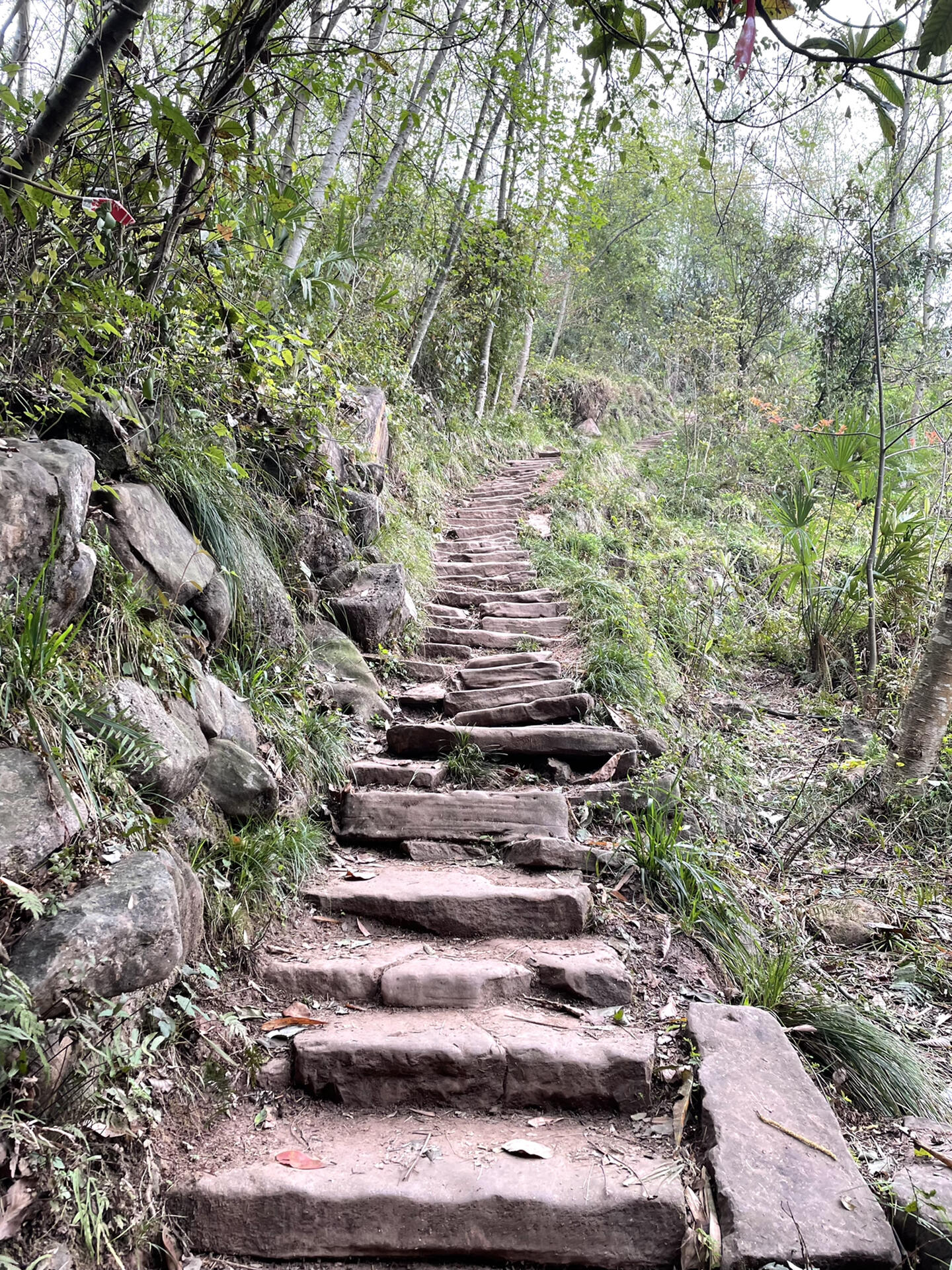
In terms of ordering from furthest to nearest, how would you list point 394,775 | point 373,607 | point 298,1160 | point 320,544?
point 373,607 < point 320,544 < point 394,775 < point 298,1160

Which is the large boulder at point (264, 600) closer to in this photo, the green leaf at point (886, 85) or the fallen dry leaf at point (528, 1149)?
the fallen dry leaf at point (528, 1149)

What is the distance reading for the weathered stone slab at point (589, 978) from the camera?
2.65 m

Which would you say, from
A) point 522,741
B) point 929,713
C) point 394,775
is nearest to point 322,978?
point 394,775

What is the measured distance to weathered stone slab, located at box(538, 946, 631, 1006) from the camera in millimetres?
2648

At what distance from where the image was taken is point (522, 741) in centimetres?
407

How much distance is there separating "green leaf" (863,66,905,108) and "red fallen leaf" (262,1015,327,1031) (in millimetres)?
2737

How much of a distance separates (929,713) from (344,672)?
3.35 meters

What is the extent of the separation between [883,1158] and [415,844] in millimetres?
1975

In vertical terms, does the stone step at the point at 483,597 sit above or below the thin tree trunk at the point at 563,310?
below

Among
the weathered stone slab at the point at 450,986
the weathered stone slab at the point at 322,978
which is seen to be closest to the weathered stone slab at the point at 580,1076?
the weathered stone slab at the point at 450,986

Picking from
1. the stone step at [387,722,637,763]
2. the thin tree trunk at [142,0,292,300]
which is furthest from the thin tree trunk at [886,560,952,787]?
the thin tree trunk at [142,0,292,300]

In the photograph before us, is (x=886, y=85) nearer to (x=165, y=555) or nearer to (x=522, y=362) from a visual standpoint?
(x=165, y=555)

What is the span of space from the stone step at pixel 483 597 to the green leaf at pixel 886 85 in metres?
4.94

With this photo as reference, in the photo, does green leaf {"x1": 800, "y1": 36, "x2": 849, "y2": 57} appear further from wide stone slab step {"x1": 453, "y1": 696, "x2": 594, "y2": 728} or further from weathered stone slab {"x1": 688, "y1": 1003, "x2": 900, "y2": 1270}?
wide stone slab step {"x1": 453, "y1": 696, "x2": 594, "y2": 728}
